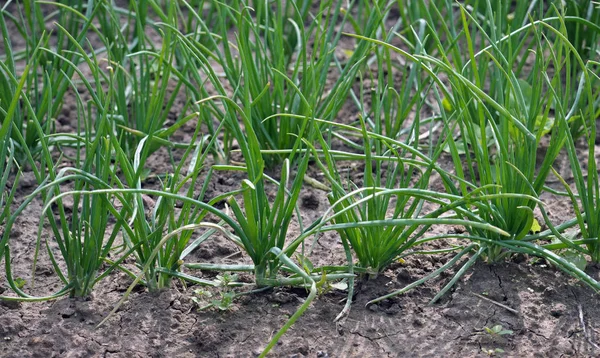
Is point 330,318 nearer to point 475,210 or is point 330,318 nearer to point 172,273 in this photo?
point 172,273

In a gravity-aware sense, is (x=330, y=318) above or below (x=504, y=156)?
below

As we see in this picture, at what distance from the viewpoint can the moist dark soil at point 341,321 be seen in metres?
1.83

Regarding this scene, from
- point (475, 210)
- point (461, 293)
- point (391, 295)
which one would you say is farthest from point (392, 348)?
point (475, 210)

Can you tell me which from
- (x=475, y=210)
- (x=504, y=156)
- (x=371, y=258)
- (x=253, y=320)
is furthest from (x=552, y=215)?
(x=253, y=320)

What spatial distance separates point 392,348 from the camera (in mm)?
1834

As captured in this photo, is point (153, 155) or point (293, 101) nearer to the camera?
point (293, 101)

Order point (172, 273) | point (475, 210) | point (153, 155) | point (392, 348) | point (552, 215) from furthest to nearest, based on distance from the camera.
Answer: point (153, 155)
point (552, 215)
point (475, 210)
point (172, 273)
point (392, 348)

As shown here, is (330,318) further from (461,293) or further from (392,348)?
(461,293)

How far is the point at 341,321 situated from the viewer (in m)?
1.91

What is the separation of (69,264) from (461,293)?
898 millimetres

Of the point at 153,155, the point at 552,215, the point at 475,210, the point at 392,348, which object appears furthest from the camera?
the point at 153,155

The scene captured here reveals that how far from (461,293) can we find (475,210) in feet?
0.89

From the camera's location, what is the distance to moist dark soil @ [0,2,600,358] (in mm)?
1830

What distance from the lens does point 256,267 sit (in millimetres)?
1965
